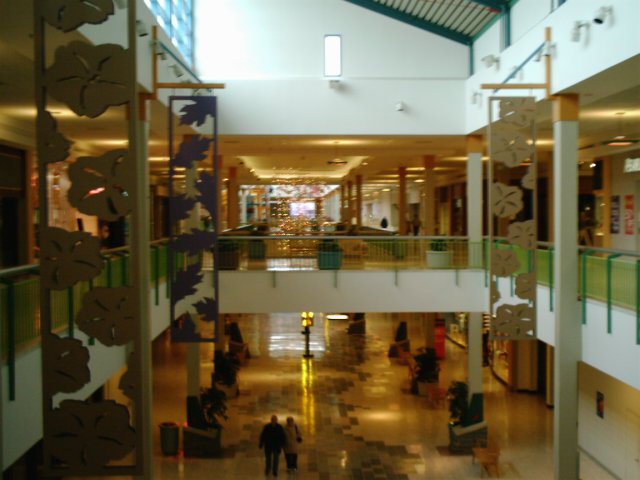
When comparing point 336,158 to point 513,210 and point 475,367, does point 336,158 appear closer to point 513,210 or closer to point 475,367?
point 475,367

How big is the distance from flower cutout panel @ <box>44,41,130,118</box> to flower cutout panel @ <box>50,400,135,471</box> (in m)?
2.27

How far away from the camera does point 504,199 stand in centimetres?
1197

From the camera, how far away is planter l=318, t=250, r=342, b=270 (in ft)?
60.3

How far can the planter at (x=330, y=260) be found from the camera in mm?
18391

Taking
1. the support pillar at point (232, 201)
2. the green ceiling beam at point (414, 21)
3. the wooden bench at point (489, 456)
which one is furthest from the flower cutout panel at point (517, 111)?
the support pillar at point (232, 201)

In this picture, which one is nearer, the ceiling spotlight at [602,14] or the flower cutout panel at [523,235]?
the ceiling spotlight at [602,14]

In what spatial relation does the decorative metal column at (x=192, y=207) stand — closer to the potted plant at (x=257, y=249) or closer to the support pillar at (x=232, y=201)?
A: the potted plant at (x=257, y=249)

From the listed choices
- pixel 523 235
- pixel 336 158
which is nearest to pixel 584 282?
pixel 523 235

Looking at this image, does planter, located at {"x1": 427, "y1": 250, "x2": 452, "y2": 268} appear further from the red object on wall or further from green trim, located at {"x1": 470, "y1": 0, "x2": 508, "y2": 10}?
the red object on wall

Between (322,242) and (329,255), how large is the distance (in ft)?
1.37

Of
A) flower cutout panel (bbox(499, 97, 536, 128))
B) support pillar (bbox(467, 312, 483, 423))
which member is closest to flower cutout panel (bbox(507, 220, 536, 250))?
flower cutout panel (bbox(499, 97, 536, 128))

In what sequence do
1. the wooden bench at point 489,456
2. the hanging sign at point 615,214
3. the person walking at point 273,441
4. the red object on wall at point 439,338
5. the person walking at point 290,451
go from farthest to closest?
the red object on wall at point 439,338 → the hanging sign at point 615,214 → the person walking at point 290,451 → the wooden bench at point 489,456 → the person walking at point 273,441

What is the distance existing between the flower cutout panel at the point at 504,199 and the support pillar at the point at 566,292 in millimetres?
1099

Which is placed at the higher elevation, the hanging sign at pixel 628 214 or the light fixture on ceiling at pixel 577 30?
the light fixture on ceiling at pixel 577 30
